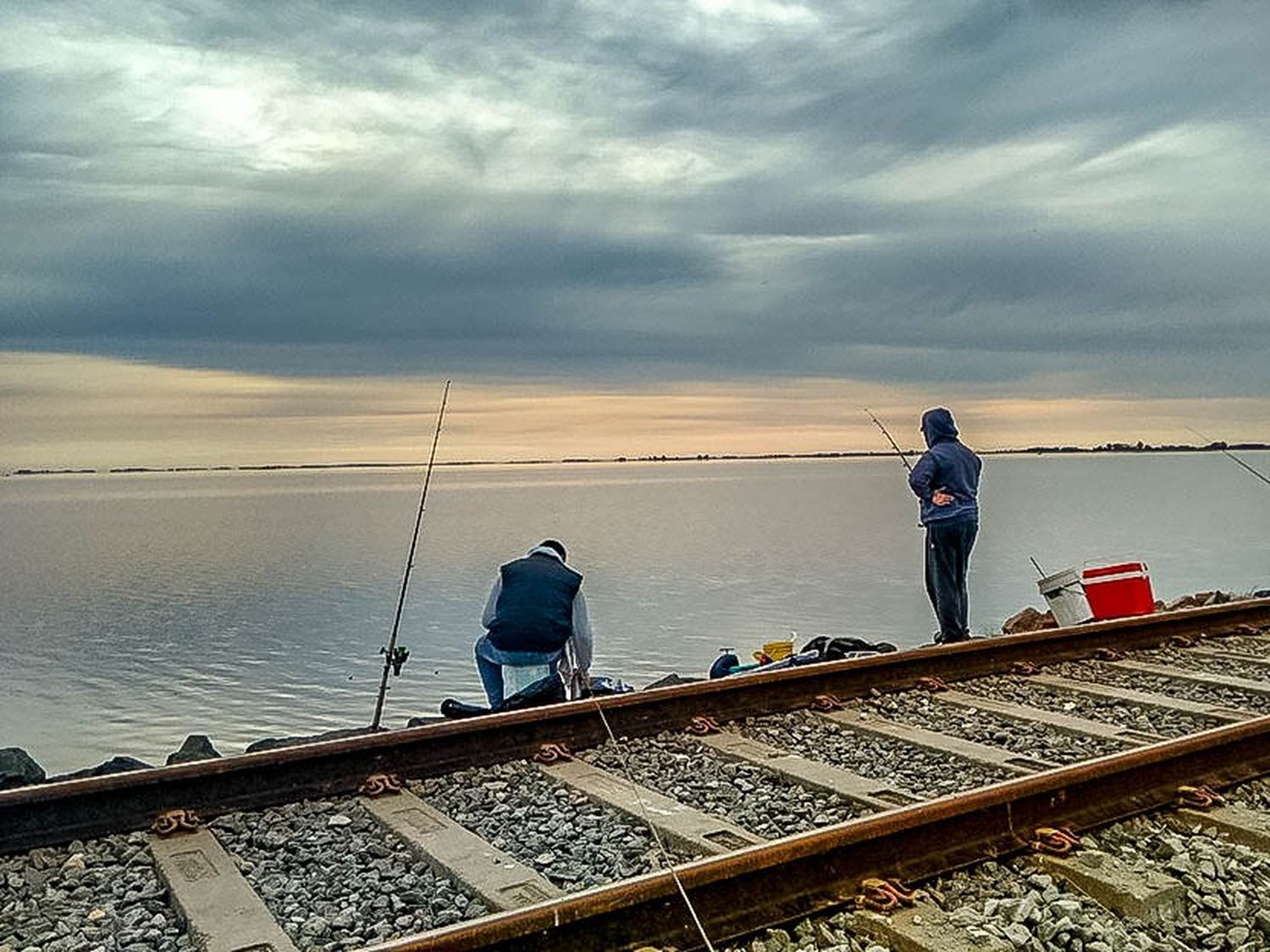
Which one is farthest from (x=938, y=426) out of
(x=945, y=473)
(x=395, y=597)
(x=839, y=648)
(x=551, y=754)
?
(x=395, y=597)

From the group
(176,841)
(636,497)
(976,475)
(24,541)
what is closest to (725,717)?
(176,841)

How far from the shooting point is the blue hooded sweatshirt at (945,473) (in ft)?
35.4

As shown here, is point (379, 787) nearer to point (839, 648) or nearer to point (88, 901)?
point (88, 901)

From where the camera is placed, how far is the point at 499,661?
8.77 metres

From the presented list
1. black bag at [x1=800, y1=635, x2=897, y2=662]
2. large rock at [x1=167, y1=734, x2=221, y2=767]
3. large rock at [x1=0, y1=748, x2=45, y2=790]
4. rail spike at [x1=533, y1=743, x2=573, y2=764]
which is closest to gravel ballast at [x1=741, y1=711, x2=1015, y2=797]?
rail spike at [x1=533, y1=743, x2=573, y2=764]

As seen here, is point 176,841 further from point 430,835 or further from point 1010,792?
point 1010,792

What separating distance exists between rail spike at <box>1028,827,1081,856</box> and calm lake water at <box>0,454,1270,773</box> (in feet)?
38.1

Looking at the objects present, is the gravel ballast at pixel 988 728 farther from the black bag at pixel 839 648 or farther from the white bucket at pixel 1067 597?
the white bucket at pixel 1067 597

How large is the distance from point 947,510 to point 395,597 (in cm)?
2214

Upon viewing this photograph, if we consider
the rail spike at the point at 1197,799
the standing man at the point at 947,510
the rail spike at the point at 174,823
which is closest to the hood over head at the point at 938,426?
the standing man at the point at 947,510

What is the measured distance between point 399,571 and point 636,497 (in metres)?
80.0

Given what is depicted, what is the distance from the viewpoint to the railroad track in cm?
421

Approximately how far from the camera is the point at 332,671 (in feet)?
66.0

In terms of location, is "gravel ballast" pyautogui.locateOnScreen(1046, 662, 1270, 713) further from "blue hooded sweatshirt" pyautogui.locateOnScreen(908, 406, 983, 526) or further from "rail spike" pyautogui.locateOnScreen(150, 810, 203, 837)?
"rail spike" pyautogui.locateOnScreen(150, 810, 203, 837)
